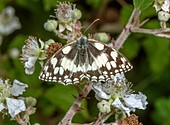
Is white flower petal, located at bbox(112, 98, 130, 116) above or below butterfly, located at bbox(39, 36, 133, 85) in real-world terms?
below

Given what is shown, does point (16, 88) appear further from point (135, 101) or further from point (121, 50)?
point (121, 50)

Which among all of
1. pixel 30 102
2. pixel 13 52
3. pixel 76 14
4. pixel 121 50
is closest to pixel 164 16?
pixel 76 14

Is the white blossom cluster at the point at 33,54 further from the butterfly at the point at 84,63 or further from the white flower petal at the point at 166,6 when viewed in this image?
the white flower petal at the point at 166,6

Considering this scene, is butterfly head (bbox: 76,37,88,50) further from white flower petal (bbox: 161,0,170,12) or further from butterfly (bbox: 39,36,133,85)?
white flower petal (bbox: 161,0,170,12)

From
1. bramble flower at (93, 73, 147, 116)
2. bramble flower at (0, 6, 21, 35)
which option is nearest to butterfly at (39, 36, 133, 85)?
bramble flower at (93, 73, 147, 116)

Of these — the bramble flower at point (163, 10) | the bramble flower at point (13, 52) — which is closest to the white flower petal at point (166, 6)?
the bramble flower at point (163, 10)

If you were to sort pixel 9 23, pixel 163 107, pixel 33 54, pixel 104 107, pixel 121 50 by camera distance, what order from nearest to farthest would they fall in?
1. pixel 104 107
2. pixel 33 54
3. pixel 121 50
4. pixel 163 107
5. pixel 9 23
